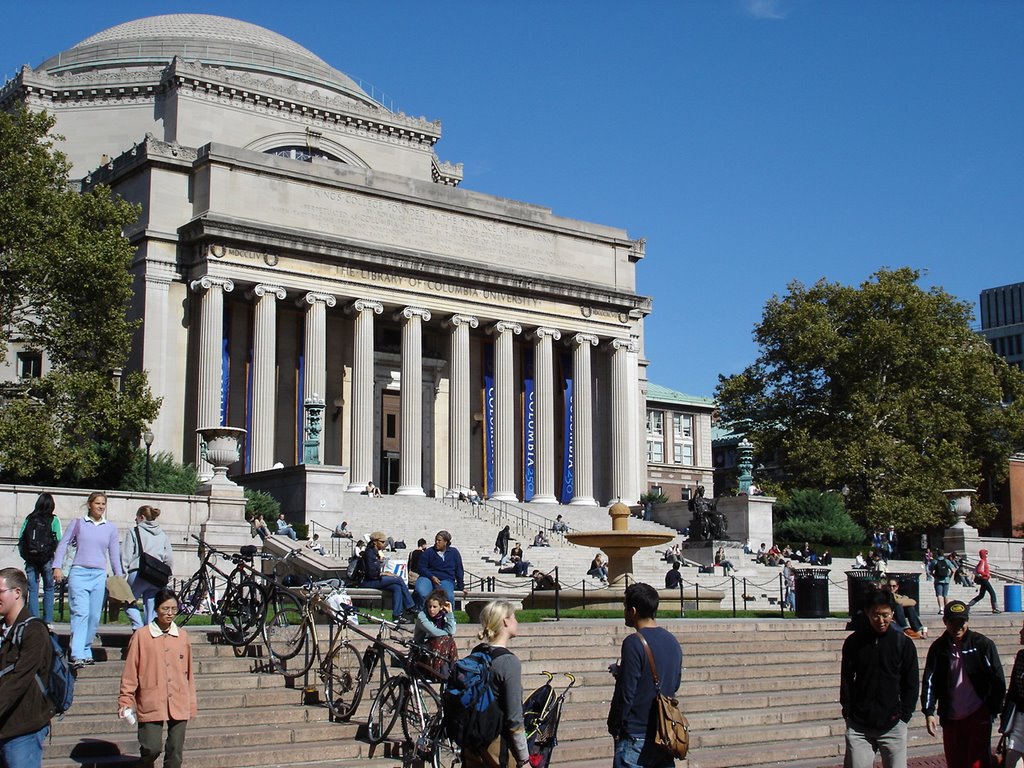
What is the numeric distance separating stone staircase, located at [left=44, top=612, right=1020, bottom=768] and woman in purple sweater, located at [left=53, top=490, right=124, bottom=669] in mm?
516

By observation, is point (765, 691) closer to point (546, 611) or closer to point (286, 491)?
point (546, 611)

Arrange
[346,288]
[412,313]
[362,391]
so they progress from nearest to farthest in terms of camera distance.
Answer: [362,391] → [346,288] → [412,313]

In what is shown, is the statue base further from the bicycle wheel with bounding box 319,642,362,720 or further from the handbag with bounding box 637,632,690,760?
the handbag with bounding box 637,632,690,760

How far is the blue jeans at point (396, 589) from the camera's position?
60.2 ft

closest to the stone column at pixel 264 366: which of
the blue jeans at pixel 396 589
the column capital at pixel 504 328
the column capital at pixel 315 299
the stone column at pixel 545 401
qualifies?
the column capital at pixel 315 299

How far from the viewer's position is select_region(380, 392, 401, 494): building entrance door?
5731 cm

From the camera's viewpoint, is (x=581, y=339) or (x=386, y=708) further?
(x=581, y=339)

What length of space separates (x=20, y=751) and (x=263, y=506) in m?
30.6

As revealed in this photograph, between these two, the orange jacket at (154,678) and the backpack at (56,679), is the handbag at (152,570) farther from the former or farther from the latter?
the backpack at (56,679)

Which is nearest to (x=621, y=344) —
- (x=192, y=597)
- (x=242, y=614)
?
(x=192, y=597)

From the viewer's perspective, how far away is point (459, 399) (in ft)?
178

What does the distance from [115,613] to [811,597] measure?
1323 cm

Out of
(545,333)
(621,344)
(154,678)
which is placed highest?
(545,333)

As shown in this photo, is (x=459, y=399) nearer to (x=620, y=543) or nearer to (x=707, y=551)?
(x=707, y=551)
